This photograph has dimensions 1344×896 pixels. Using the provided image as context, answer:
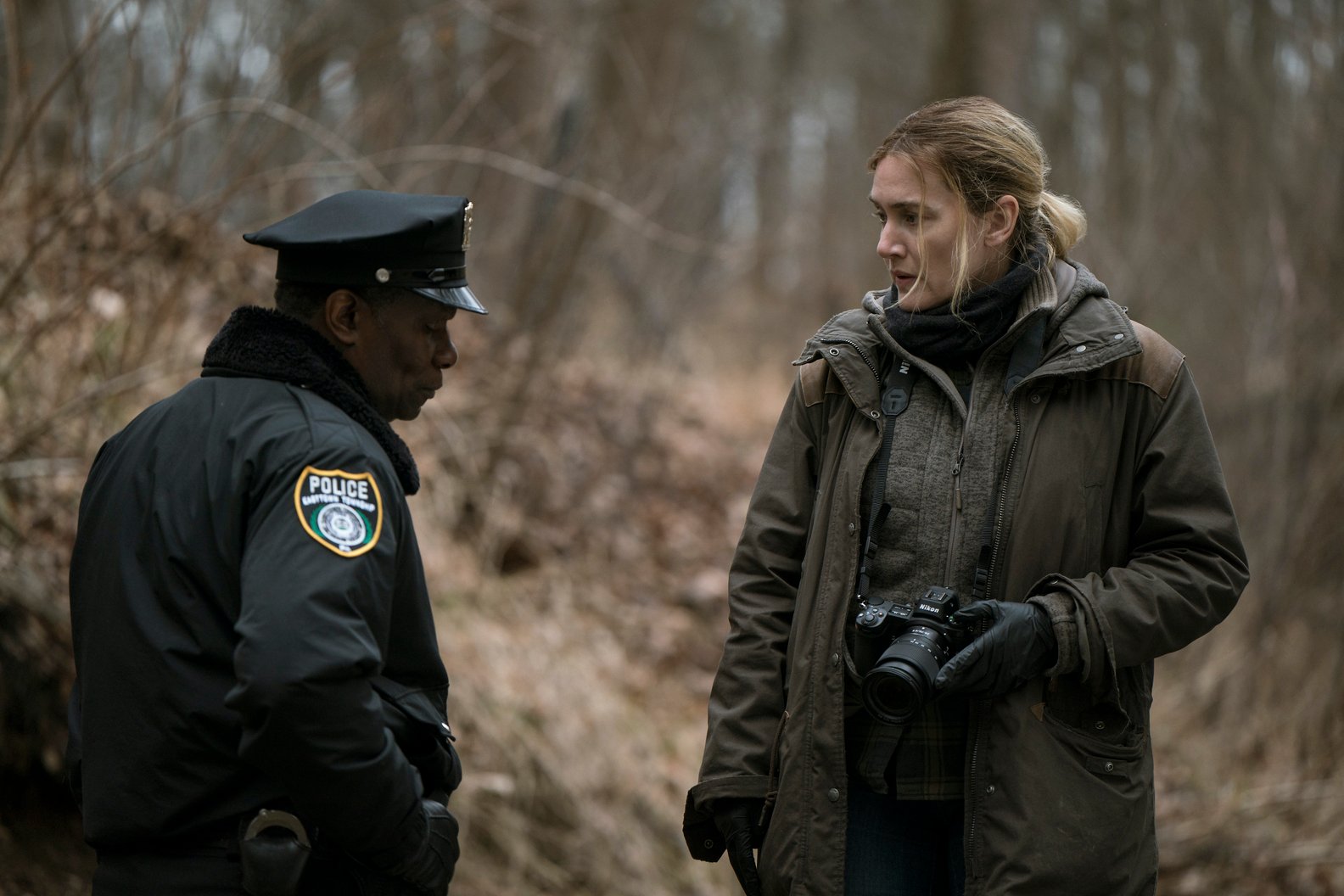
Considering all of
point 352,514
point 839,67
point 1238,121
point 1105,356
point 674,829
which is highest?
point 839,67

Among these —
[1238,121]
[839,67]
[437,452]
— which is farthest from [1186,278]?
[839,67]

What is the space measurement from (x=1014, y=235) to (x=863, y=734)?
3.66 feet

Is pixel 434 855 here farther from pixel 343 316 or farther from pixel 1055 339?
pixel 1055 339

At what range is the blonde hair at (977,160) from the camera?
2725 millimetres

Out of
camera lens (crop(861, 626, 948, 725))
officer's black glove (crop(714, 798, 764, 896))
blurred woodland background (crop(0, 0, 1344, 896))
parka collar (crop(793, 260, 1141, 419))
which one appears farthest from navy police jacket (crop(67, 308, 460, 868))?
blurred woodland background (crop(0, 0, 1344, 896))

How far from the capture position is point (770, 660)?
112 inches

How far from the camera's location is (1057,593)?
255cm

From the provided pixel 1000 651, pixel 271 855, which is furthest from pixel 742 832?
pixel 271 855

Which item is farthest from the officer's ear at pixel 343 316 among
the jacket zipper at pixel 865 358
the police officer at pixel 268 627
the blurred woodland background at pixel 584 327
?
the blurred woodland background at pixel 584 327

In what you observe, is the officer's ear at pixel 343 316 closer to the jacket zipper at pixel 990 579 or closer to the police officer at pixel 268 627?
the police officer at pixel 268 627

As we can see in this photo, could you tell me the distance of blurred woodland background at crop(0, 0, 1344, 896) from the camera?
442cm

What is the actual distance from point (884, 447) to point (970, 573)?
12.4 inches

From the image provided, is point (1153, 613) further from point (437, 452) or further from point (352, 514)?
point (437, 452)

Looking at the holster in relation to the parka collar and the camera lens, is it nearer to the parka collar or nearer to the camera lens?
the camera lens
